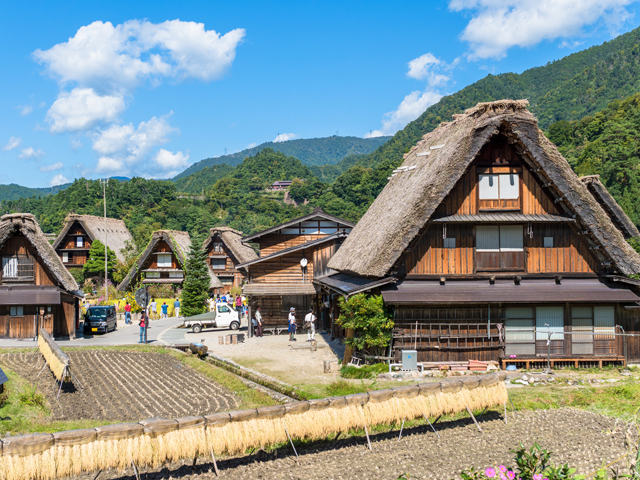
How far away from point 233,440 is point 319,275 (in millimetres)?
18478

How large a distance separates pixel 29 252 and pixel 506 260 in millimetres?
23410

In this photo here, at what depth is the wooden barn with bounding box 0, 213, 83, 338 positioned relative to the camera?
2523 cm

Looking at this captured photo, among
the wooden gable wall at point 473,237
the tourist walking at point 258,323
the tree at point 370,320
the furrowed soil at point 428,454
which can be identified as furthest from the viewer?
the tourist walking at point 258,323

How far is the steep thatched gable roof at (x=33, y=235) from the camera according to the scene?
985 inches

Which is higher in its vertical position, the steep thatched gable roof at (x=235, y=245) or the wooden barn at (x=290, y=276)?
the steep thatched gable roof at (x=235, y=245)

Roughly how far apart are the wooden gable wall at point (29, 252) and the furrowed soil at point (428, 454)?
1993cm

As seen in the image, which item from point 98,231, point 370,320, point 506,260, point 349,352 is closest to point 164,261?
point 98,231

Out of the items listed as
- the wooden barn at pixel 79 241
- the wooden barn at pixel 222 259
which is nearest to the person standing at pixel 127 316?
the wooden barn at pixel 222 259

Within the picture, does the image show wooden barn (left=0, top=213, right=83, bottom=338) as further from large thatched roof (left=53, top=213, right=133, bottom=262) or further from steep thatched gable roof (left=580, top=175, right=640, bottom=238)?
large thatched roof (left=53, top=213, right=133, bottom=262)

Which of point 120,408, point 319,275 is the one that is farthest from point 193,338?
point 120,408

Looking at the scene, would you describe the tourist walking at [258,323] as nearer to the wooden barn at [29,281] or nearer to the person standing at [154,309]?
the wooden barn at [29,281]

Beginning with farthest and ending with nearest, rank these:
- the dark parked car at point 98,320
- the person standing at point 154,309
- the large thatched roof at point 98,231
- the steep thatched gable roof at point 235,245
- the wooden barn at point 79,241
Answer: the wooden barn at point 79,241 < the large thatched roof at point 98,231 < the steep thatched gable roof at point 235,245 < the person standing at point 154,309 < the dark parked car at point 98,320

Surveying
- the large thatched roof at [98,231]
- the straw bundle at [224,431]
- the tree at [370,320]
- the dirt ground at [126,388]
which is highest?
the large thatched roof at [98,231]

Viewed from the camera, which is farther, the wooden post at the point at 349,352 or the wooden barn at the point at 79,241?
the wooden barn at the point at 79,241
